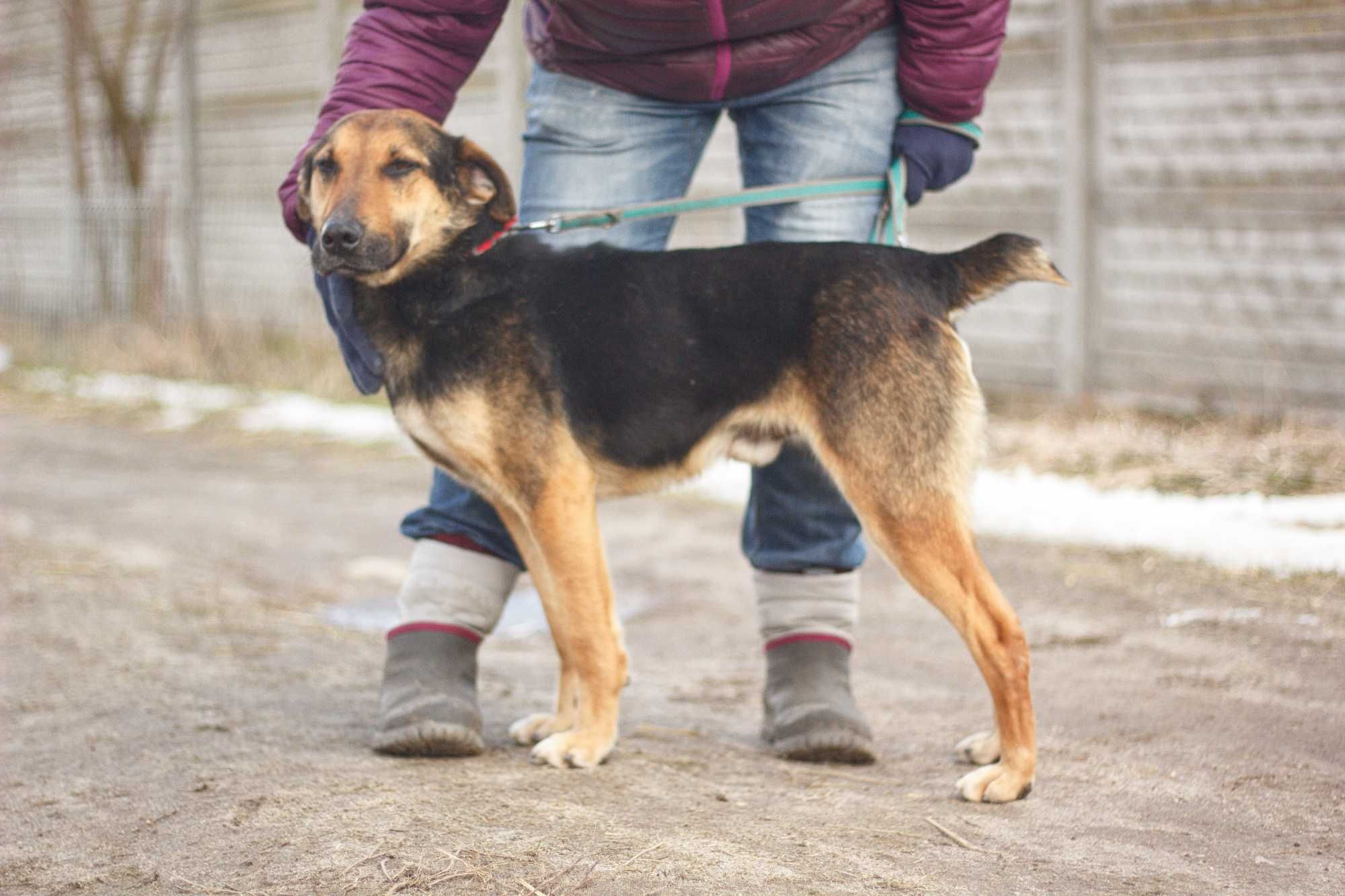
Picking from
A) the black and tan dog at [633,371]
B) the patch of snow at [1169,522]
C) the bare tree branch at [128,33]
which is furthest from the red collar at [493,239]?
the bare tree branch at [128,33]

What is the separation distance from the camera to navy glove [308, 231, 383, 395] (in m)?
3.01

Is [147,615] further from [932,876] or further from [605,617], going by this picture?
[932,876]

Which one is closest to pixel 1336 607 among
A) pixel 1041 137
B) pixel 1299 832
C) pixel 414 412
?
pixel 1299 832

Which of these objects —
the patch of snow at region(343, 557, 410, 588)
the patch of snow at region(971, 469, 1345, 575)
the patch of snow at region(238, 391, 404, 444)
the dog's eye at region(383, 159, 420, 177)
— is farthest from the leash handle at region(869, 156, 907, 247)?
the patch of snow at region(238, 391, 404, 444)

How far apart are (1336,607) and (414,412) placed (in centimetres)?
279

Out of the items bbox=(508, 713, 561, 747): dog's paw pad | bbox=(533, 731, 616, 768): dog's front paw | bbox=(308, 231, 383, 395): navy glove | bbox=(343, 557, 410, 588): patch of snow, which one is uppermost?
bbox=(308, 231, 383, 395): navy glove

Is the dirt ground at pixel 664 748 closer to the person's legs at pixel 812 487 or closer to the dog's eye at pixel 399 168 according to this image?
the person's legs at pixel 812 487

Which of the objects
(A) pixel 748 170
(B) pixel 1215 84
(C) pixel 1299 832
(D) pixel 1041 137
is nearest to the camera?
(C) pixel 1299 832

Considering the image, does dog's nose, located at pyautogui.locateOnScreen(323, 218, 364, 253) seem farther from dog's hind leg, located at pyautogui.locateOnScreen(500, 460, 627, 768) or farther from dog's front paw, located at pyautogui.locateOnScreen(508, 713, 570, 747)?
dog's front paw, located at pyautogui.locateOnScreen(508, 713, 570, 747)

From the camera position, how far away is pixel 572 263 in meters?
3.00

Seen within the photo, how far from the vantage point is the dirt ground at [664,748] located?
7.45 feet

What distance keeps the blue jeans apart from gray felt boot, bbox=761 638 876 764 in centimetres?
21

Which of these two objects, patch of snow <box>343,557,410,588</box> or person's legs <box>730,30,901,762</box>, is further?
patch of snow <box>343,557,410,588</box>

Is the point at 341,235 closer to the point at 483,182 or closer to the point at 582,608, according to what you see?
the point at 483,182
